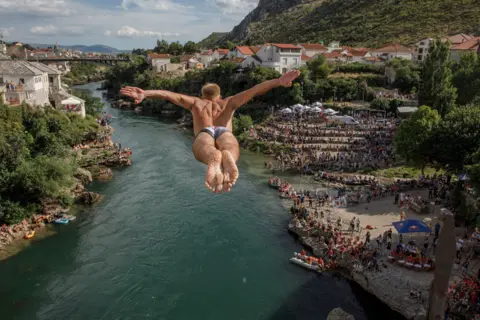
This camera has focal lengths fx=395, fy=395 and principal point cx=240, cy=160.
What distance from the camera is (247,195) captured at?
26.8 m

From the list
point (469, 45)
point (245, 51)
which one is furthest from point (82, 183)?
point (469, 45)

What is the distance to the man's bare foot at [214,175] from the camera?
4.43 m

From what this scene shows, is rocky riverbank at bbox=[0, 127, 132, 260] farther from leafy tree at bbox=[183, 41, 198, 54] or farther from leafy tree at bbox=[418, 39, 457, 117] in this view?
leafy tree at bbox=[183, 41, 198, 54]

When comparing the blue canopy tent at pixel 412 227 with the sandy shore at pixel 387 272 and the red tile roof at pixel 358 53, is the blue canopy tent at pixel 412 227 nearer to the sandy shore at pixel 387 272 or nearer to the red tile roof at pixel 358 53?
the sandy shore at pixel 387 272

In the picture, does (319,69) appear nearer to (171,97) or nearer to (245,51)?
(245,51)

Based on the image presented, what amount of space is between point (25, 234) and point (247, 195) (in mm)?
13357

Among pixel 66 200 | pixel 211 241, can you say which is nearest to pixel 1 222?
pixel 66 200

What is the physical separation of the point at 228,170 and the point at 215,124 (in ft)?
4.02

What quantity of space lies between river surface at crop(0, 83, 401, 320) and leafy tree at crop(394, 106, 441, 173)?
359 inches

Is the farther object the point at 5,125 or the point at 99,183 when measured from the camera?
the point at 99,183

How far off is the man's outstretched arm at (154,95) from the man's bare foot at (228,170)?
1147 millimetres

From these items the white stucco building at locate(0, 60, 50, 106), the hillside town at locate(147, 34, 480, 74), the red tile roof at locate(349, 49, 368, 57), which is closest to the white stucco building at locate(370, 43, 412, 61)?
the hillside town at locate(147, 34, 480, 74)

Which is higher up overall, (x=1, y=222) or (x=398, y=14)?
(x=398, y=14)

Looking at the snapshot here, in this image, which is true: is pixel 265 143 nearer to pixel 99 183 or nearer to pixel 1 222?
pixel 99 183
